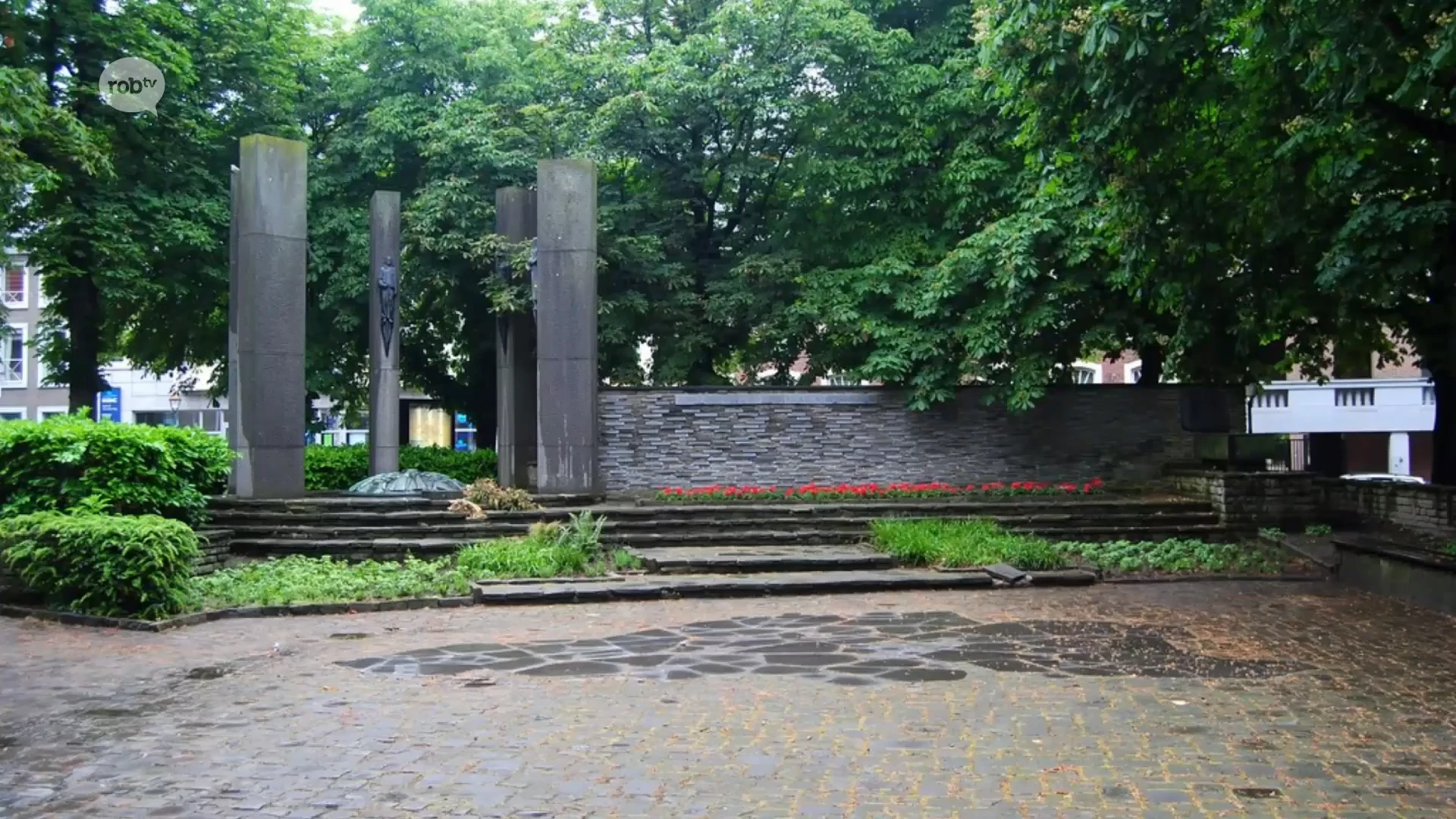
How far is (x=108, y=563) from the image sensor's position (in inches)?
438

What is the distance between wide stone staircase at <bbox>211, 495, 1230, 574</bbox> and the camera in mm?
15742

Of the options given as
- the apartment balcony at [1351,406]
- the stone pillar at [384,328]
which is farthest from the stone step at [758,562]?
the apartment balcony at [1351,406]

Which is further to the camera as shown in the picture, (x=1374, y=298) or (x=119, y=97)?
(x=119, y=97)

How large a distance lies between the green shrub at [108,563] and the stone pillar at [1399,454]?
32330mm

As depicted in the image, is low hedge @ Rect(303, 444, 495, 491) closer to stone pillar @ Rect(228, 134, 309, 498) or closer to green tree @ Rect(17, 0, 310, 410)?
stone pillar @ Rect(228, 134, 309, 498)

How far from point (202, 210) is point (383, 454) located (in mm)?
6160

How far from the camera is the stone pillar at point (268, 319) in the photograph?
57.5 ft

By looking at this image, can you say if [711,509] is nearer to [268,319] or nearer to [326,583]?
[326,583]

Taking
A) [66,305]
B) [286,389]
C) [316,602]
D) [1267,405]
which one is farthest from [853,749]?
[1267,405]

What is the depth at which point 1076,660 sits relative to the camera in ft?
29.2

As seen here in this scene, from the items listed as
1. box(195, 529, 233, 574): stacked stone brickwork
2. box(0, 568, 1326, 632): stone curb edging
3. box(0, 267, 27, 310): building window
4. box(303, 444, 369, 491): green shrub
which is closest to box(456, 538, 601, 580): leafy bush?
box(0, 568, 1326, 632): stone curb edging

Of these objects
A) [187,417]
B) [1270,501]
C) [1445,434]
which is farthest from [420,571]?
[187,417]

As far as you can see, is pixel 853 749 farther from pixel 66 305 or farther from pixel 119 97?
pixel 66 305

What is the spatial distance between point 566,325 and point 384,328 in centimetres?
341
